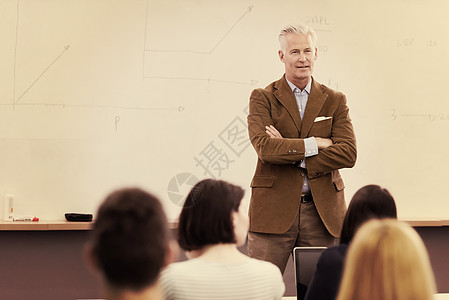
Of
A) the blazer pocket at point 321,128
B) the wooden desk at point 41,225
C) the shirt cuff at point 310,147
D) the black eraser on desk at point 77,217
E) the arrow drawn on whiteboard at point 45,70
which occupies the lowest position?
the wooden desk at point 41,225

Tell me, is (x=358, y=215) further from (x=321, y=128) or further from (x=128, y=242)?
(x=321, y=128)

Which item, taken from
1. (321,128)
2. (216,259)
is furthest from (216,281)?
(321,128)

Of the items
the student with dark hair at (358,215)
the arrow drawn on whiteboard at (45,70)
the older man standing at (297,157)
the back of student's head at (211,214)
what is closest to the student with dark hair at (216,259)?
the back of student's head at (211,214)

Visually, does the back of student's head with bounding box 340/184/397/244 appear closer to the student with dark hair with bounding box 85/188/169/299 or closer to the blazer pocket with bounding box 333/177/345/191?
the student with dark hair with bounding box 85/188/169/299

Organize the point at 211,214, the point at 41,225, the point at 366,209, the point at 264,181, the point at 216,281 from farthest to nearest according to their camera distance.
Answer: the point at 41,225
the point at 264,181
the point at 366,209
the point at 211,214
the point at 216,281

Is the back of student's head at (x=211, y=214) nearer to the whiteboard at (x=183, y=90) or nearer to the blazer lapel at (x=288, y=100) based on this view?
the blazer lapel at (x=288, y=100)

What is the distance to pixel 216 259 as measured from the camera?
→ 1849mm

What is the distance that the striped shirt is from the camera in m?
1.74

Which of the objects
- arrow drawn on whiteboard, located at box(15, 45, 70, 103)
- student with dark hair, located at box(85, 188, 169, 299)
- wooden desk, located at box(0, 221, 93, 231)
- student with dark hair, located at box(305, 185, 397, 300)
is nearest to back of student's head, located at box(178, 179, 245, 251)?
student with dark hair, located at box(305, 185, 397, 300)

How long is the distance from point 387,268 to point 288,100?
202cm

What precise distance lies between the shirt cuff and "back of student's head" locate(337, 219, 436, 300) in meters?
1.77

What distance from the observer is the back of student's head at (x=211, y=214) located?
1.88 metres

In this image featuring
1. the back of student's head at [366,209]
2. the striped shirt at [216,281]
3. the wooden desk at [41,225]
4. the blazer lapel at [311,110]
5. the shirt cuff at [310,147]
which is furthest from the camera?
the wooden desk at [41,225]

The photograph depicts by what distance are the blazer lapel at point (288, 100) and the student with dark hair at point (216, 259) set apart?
4.31ft
